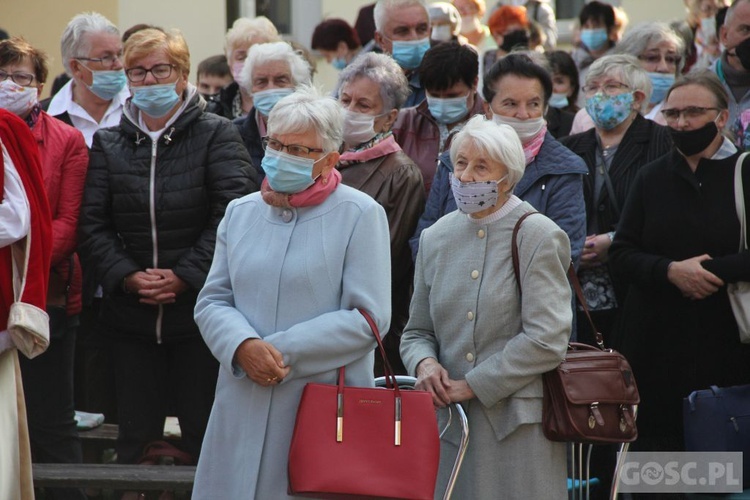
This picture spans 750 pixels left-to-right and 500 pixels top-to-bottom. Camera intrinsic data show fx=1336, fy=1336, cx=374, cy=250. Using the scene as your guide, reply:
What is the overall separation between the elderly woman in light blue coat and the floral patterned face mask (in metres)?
2.49

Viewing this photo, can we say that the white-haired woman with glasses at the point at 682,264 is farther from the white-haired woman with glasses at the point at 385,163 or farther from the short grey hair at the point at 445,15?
the short grey hair at the point at 445,15

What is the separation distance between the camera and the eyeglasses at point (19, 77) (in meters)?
7.12

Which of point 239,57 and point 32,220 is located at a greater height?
point 239,57

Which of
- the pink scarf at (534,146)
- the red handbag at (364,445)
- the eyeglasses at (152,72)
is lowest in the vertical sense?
the red handbag at (364,445)

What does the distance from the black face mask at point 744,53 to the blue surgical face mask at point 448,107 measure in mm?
1679

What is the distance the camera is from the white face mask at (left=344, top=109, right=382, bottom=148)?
6.86 meters

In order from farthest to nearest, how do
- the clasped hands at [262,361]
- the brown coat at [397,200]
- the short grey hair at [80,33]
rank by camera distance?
1. the short grey hair at [80,33]
2. the brown coat at [397,200]
3. the clasped hands at [262,361]

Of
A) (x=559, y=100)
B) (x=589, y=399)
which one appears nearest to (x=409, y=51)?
(x=559, y=100)

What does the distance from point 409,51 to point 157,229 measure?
237 cm

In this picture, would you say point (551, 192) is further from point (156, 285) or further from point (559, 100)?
Answer: point (559, 100)

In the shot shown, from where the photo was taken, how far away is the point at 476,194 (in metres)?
5.26

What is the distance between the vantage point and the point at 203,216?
22.3ft

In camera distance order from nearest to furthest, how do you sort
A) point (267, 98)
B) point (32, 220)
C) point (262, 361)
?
point (262, 361) < point (32, 220) < point (267, 98)

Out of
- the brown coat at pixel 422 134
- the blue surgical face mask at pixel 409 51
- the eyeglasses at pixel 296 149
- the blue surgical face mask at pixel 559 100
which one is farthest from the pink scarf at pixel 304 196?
the blue surgical face mask at pixel 559 100
